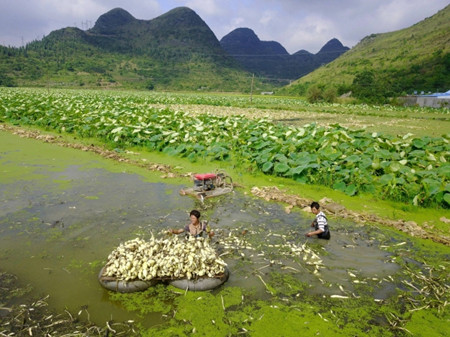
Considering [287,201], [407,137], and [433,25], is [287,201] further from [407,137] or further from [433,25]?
[433,25]

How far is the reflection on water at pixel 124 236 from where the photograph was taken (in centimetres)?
430

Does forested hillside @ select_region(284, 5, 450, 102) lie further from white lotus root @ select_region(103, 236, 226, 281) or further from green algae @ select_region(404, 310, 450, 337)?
white lotus root @ select_region(103, 236, 226, 281)

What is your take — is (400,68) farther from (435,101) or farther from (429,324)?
(429,324)

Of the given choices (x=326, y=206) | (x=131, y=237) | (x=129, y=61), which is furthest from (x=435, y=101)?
(x=129, y=61)

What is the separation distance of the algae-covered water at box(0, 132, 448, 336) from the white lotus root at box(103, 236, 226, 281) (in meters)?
0.23

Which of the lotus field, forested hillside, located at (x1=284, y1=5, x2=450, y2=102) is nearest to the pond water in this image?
the lotus field

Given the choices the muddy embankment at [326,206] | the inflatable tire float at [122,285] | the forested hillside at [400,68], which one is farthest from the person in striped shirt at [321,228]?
the forested hillside at [400,68]

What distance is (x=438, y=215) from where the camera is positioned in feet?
22.5

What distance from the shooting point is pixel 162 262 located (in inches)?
163

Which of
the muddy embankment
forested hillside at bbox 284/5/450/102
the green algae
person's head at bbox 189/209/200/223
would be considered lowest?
the green algae

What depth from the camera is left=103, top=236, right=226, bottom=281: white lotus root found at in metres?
4.07

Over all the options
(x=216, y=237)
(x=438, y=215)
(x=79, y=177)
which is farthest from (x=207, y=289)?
(x=79, y=177)

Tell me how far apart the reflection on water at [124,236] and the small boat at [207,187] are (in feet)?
0.62

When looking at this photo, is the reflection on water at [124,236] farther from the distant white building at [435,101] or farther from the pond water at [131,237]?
the distant white building at [435,101]
